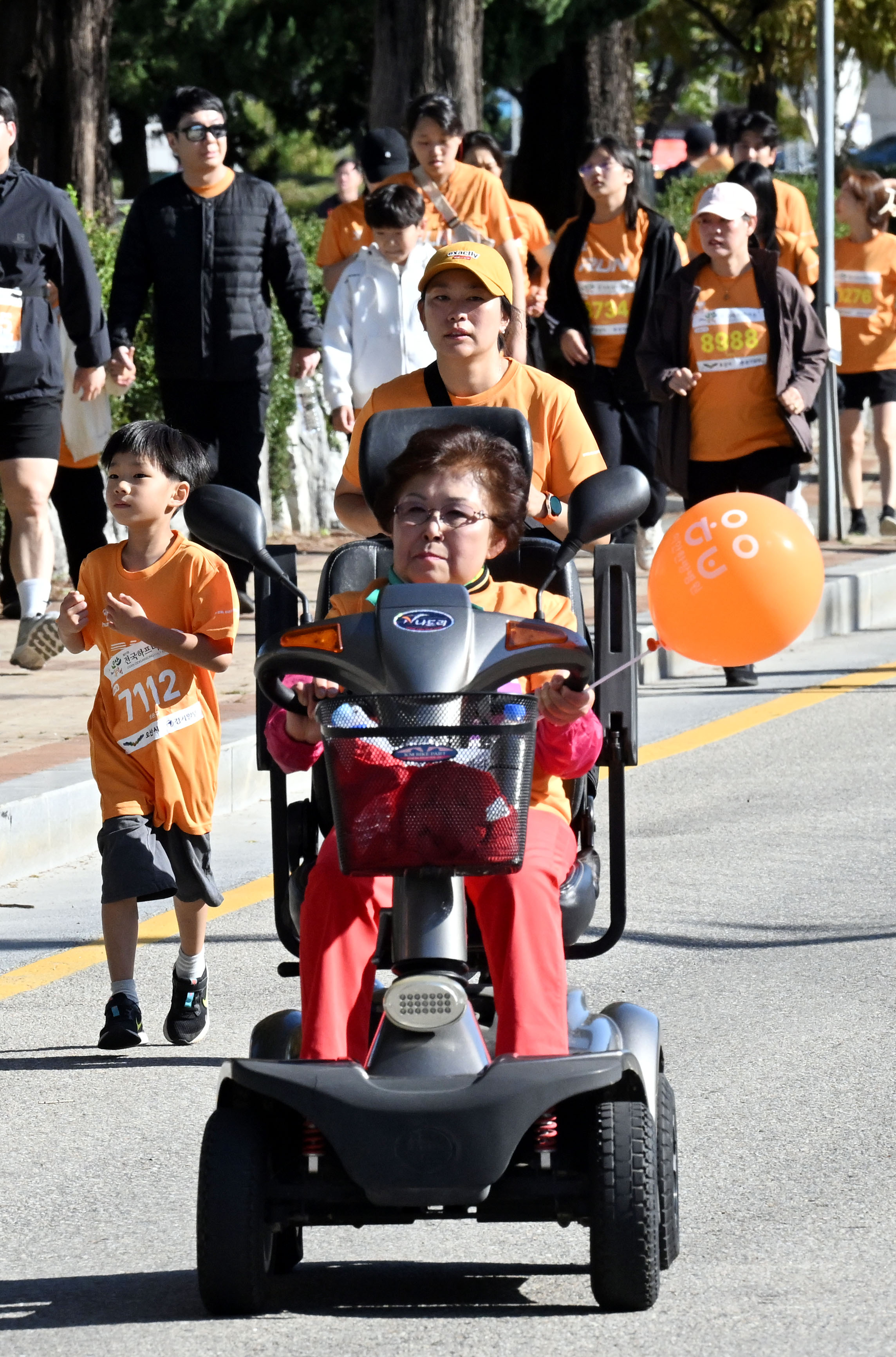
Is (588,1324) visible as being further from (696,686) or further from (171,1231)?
(696,686)

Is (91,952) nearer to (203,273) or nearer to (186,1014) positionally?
(186,1014)

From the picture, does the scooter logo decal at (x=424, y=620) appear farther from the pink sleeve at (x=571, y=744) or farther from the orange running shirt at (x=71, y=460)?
the orange running shirt at (x=71, y=460)

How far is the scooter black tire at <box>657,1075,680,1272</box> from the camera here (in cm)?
373

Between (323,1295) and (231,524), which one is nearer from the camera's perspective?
(323,1295)

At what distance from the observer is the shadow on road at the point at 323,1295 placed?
12.4ft

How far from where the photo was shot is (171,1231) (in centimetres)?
418

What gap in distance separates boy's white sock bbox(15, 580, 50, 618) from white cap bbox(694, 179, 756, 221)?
3040 mm

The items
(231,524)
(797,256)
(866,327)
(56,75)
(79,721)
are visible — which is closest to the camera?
(231,524)

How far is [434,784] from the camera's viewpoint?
143 inches

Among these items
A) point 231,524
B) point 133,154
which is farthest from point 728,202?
point 133,154

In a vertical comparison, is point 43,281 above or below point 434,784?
above

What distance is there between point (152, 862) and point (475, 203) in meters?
7.13

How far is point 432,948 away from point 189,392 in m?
7.27

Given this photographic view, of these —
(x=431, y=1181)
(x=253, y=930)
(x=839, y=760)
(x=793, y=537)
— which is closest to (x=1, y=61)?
(x=839, y=760)
